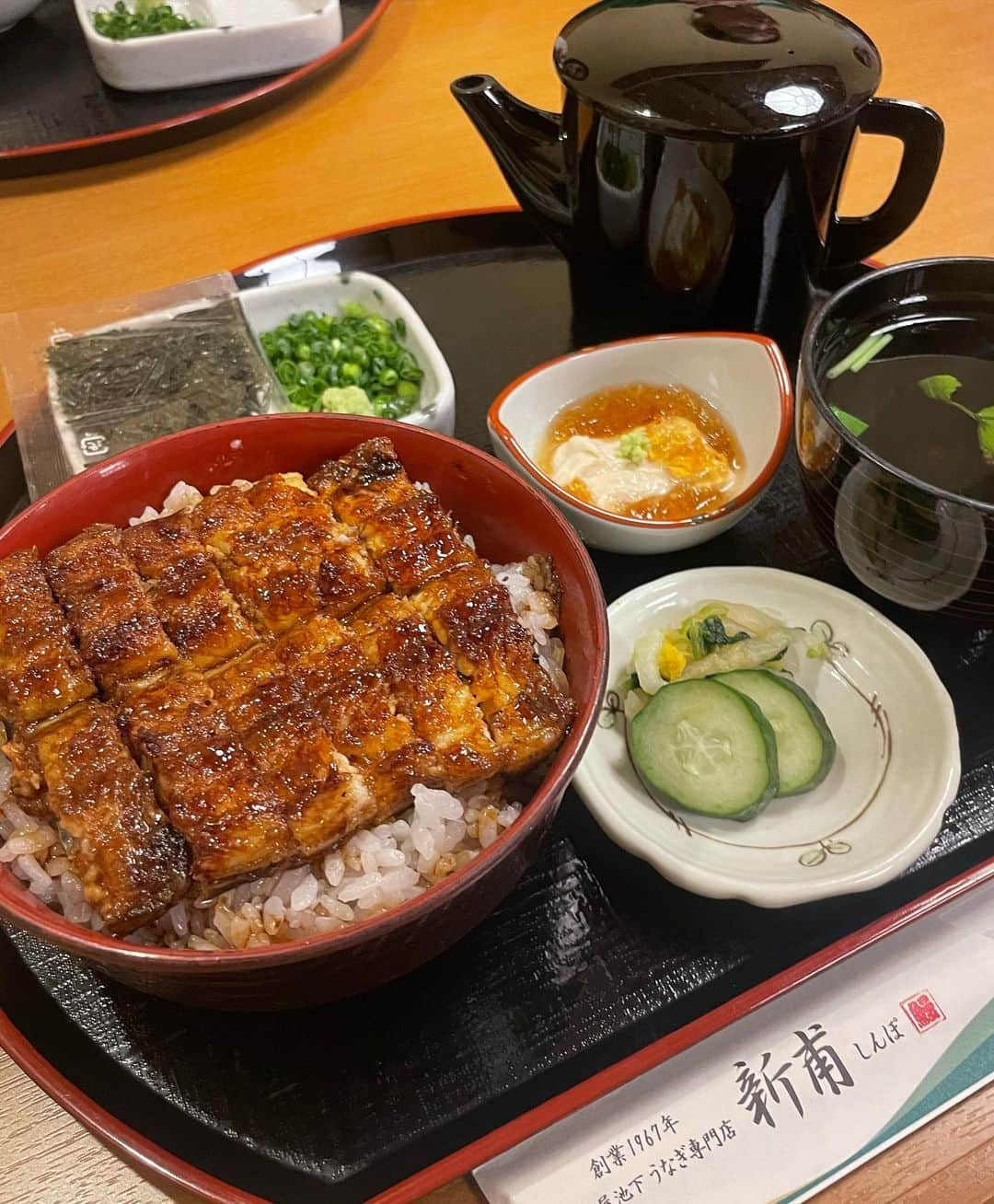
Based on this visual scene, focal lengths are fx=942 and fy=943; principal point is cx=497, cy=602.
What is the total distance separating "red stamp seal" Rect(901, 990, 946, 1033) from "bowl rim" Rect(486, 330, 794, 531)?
3.00ft

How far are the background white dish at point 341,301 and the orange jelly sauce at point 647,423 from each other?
28 cm

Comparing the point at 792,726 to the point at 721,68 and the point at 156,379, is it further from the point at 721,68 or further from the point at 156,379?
the point at 156,379

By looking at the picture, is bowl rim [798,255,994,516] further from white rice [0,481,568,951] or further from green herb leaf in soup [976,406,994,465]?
white rice [0,481,568,951]

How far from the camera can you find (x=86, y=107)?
3.21m

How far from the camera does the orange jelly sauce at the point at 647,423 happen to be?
2059 mm

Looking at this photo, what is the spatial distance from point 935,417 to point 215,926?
1.56m

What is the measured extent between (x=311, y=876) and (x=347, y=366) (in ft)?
4.40

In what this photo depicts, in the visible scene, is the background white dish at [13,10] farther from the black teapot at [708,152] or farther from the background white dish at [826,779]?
the background white dish at [826,779]

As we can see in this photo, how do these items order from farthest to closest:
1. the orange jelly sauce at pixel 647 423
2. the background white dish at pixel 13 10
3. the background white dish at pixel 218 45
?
the background white dish at pixel 13 10
the background white dish at pixel 218 45
the orange jelly sauce at pixel 647 423

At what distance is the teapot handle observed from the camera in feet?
6.76

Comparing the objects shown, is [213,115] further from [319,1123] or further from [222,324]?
[319,1123]

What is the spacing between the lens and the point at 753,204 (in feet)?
6.63

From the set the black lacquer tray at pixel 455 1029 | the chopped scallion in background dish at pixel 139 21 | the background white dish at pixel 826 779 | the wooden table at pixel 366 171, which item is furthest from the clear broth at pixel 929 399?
the chopped scallion in background dish at pixel 139 21

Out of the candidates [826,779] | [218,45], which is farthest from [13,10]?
[826,779]
